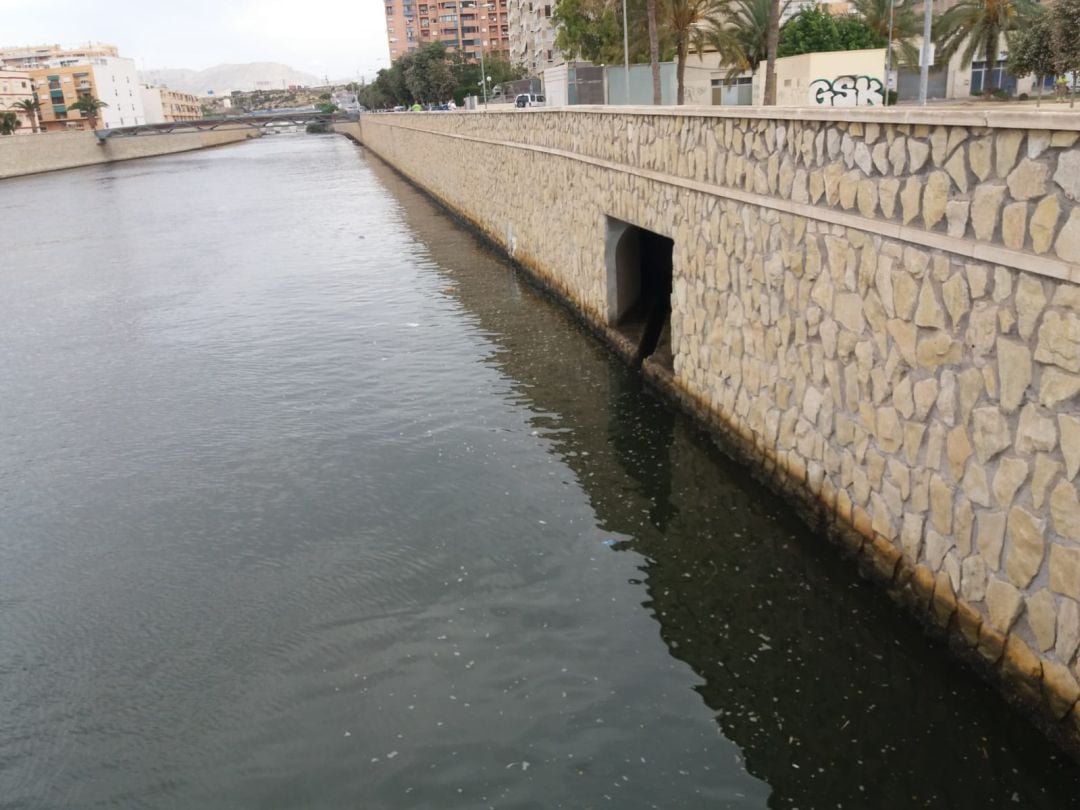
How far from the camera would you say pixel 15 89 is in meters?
124

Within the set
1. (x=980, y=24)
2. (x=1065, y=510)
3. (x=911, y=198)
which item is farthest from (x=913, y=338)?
(x=980, y=24)

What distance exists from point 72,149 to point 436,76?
3217cm

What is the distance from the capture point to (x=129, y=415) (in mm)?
12547

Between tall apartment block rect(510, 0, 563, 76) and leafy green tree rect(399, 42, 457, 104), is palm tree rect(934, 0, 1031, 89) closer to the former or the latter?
tall apartment block rect(510, 0, 563, 76)

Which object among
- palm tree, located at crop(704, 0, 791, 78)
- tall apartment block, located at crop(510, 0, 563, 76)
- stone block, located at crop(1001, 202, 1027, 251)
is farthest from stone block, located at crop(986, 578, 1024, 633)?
tall apartment block, located at crop(510, 0, 563, 76)

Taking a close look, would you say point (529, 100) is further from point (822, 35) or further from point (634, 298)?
point (634, 298)

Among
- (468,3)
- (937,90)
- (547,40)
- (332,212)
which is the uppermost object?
(468,3)

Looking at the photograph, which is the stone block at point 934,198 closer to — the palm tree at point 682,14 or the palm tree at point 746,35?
the palm tree at point 682,14

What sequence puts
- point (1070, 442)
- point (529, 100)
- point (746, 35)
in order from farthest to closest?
point (529, 100) < point (746, 35) < point (1070, 442)

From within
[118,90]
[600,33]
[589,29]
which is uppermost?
[118,90]

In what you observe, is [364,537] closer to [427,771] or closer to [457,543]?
[457,543]

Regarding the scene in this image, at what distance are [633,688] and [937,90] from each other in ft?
155

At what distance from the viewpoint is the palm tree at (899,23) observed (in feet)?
129

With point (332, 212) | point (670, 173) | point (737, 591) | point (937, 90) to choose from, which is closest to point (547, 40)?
point (937, 90)
